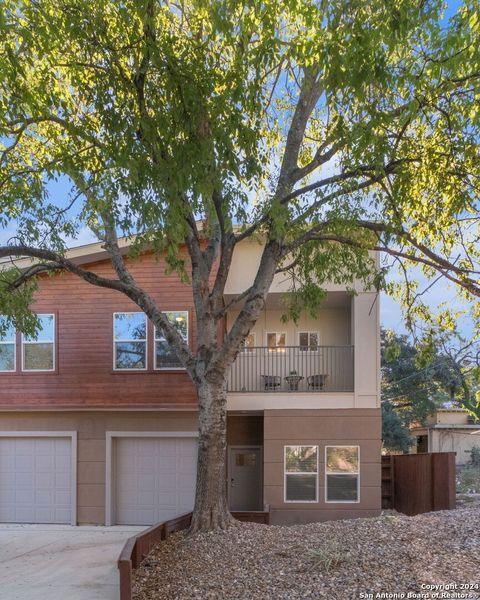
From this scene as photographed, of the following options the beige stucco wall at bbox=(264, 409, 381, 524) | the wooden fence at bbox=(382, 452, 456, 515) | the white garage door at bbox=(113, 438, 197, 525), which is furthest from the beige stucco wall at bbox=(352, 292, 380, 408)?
the white garage door at bbox=(113, 438, 197, 525)

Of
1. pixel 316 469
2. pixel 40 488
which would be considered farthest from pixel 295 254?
pixel 40 488

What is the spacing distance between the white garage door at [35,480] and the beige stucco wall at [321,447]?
487 cm

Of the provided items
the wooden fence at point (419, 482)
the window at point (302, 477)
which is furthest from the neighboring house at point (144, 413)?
the wooden fence at point (419, 482)

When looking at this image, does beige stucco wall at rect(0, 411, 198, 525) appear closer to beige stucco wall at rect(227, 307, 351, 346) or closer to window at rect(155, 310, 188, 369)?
window at rect(155, 310, 188, 369)

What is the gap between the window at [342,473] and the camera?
47.2 feet

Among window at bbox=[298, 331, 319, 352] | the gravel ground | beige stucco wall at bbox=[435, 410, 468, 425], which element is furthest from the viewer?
beige stucco wall at bbox=[435, 410, 468, 425]

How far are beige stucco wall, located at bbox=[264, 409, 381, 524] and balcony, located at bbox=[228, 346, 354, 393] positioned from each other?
0.75m

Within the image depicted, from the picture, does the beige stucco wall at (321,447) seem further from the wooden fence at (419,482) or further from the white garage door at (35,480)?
the white garage door at (35,480)

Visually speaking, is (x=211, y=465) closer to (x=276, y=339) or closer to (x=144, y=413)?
(x=144, y=413)

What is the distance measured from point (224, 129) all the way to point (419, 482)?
1012 centimetres

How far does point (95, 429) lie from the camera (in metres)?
15.0

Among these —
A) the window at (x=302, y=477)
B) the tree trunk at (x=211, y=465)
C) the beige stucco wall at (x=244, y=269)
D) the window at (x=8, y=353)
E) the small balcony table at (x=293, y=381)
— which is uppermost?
the beige stucco wall at (x=244, y=269)

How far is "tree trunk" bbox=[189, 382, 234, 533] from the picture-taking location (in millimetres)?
10141

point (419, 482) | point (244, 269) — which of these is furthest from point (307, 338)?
point (419, 482)
